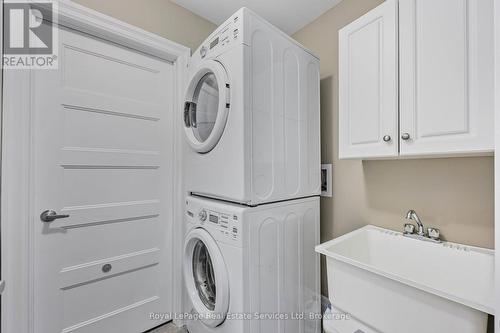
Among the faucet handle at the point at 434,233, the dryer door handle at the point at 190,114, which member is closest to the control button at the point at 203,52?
the dryer door handle at the point at 190,114

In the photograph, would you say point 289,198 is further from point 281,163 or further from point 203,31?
point 203,31

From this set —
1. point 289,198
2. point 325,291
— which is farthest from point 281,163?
point 325,291

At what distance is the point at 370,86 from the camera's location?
3.98ft

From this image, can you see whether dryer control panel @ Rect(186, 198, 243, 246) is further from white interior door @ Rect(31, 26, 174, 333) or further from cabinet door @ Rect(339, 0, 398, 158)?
cabinet door @ Rect(339, 0, 398, 158)

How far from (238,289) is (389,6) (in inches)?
62.4

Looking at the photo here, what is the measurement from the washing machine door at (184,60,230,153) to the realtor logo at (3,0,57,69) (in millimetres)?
814

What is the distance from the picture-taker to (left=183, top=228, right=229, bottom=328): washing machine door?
1212mm

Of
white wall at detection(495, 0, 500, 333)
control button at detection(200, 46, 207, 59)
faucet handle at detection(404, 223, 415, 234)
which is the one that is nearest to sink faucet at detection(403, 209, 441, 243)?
faucet handle at detection(404, 223, 415, 234)

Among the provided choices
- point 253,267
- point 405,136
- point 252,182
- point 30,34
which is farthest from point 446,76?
point 30,34

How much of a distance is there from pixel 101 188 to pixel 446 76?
1.97m

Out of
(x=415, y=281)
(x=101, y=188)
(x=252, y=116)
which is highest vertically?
(x=252, y=116)

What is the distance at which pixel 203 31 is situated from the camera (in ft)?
6.41

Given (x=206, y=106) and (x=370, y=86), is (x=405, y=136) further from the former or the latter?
(x=206, y=106)

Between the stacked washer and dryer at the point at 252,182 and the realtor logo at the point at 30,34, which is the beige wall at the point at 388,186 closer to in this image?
the stacked washer and dryer at the point at 252,182
